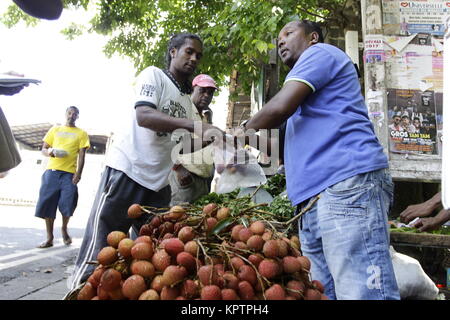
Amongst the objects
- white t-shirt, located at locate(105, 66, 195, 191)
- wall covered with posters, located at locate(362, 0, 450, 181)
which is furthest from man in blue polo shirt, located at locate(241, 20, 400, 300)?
wall covered with posters, located at locate(362, 0, 450, 181)

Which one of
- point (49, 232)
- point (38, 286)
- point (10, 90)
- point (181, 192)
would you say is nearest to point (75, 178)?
point (49, 232)

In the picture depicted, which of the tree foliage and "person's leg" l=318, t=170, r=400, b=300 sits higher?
the tree foliage

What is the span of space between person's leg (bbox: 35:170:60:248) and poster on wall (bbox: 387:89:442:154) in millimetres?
4774

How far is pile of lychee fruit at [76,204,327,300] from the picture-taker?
0.97 meters

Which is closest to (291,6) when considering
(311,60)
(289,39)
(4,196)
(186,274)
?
(289,39)

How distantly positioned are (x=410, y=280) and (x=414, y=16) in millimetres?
2118

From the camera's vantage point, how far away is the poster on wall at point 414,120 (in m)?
3.11

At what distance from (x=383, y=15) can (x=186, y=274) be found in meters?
3.09

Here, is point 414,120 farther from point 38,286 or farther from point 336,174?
point 38,286

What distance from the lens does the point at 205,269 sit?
3.18 ft

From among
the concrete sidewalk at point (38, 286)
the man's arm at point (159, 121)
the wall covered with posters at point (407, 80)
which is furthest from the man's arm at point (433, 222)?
the concrete sidewalk at point (38, 286)

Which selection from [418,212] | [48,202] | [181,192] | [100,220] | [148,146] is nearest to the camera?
[100,220]

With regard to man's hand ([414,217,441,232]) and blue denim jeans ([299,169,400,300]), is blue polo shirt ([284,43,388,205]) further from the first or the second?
man's hand ([414,217,441,232])

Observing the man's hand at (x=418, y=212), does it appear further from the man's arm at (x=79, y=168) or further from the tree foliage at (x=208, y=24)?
the man's arm at (x=79, y=168)
